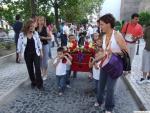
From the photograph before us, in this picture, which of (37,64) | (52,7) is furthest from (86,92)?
(52,7)

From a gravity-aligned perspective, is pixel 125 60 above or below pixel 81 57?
→ above

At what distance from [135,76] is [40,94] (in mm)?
3706

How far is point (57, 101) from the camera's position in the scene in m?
8.34

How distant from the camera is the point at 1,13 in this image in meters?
22.6

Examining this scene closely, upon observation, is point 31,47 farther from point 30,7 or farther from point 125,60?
point 30,7

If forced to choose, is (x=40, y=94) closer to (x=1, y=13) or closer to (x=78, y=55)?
(x=78, y=55)

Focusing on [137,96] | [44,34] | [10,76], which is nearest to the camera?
[137,96]

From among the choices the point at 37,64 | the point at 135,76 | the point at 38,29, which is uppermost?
the point at 38,29

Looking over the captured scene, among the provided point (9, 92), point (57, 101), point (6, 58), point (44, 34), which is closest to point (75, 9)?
point (6, 58)

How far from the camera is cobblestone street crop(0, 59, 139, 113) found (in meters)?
7.59

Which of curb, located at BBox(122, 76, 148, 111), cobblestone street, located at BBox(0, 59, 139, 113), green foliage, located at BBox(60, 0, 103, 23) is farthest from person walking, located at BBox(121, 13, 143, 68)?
green foliage, located at BBox(60, 0, 103, 23)

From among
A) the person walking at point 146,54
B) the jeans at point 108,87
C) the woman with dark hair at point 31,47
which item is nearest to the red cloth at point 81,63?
the woman with dark hair at point 31,47

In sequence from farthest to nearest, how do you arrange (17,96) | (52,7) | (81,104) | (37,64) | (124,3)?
(124,3), (52,7), (37,64), (17,96), (81,104)

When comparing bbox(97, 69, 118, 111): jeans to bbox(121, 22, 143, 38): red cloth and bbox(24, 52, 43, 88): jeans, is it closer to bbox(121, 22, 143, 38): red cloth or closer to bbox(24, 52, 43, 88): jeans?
bbox(24, 52, 43, 88): jeans
